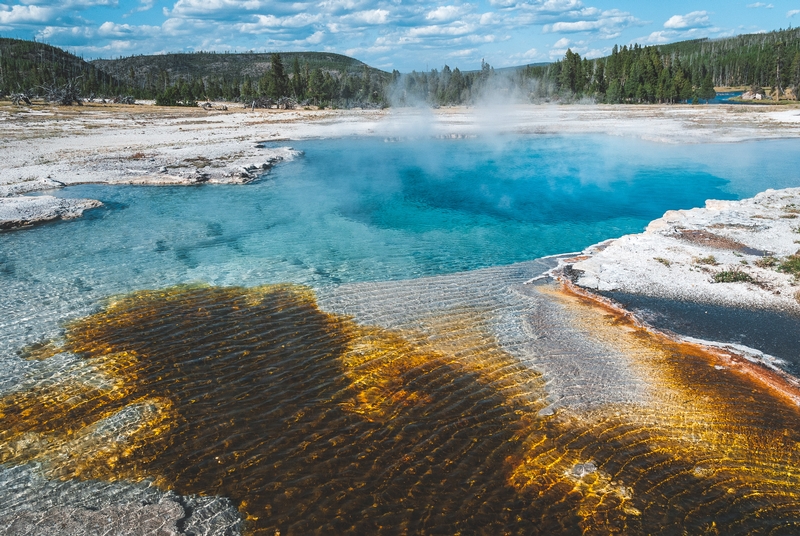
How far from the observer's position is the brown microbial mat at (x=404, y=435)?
178 inches

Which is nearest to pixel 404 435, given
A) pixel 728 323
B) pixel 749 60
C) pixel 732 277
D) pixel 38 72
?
pixel 728 323

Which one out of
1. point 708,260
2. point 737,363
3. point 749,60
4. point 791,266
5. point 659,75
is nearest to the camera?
point 737,363

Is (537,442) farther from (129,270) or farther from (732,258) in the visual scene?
(129,270)

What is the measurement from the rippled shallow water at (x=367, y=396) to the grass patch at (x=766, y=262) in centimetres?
392

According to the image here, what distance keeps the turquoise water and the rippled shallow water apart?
11 centimetres

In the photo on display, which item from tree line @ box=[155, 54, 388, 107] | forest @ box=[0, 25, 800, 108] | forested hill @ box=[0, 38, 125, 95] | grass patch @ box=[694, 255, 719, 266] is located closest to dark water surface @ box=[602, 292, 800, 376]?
grass patch @ box=[694, 255, 719, 266]

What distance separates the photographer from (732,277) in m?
9.24

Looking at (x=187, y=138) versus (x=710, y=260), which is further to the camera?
(x=187, y=138)

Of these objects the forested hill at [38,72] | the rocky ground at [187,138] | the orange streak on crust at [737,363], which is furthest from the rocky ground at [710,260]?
the forested hill at [38,72]

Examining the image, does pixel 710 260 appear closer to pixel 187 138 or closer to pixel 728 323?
pixel 728 323

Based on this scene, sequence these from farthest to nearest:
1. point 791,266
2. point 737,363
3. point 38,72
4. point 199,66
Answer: point 199,66
point 38,72
point 791,266
point 737,363

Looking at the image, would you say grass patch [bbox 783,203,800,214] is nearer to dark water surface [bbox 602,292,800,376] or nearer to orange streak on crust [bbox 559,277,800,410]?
dark water surface [bbox 602,292,800,376]

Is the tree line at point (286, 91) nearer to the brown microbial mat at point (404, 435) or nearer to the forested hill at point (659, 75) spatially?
the forested hill at point (659, 75)

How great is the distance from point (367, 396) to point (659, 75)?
7451 cm
